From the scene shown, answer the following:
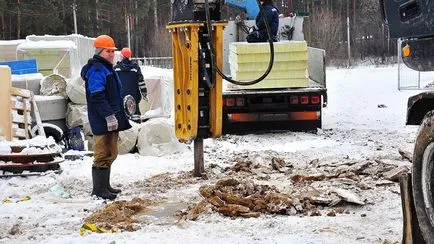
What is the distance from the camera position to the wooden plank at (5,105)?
29.2 ft

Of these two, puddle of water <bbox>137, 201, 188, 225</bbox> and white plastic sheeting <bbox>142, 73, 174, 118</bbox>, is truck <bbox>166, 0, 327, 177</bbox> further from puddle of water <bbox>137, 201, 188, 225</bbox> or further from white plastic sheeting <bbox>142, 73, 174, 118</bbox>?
white plastic sheeting <bbox>142, 73, 174, 118</bbox>

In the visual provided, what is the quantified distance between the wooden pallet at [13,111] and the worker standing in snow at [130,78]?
8.49 ft

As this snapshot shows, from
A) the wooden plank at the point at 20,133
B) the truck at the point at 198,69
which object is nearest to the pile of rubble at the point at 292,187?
the truck at the point at 198,69

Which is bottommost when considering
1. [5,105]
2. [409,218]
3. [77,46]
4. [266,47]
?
[409,218]

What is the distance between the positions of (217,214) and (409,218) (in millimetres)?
2161

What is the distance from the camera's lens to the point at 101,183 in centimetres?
720

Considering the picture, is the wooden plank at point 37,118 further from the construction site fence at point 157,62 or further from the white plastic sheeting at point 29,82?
the construction site fence at point 157,62

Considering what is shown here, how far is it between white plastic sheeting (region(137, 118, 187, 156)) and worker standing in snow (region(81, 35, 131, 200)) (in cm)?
257

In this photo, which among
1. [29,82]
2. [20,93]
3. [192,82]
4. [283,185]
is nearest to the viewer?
[283,185]

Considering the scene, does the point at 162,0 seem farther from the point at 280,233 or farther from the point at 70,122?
the point at 280,233

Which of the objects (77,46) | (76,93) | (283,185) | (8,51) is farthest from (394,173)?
(77,46)

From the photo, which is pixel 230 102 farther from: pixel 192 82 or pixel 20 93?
pixel 192 82

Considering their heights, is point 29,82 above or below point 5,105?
above

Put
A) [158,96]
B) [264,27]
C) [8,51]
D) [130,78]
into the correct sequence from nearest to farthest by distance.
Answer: [130,78] < [264,27] < [158,96] < [8,51]
